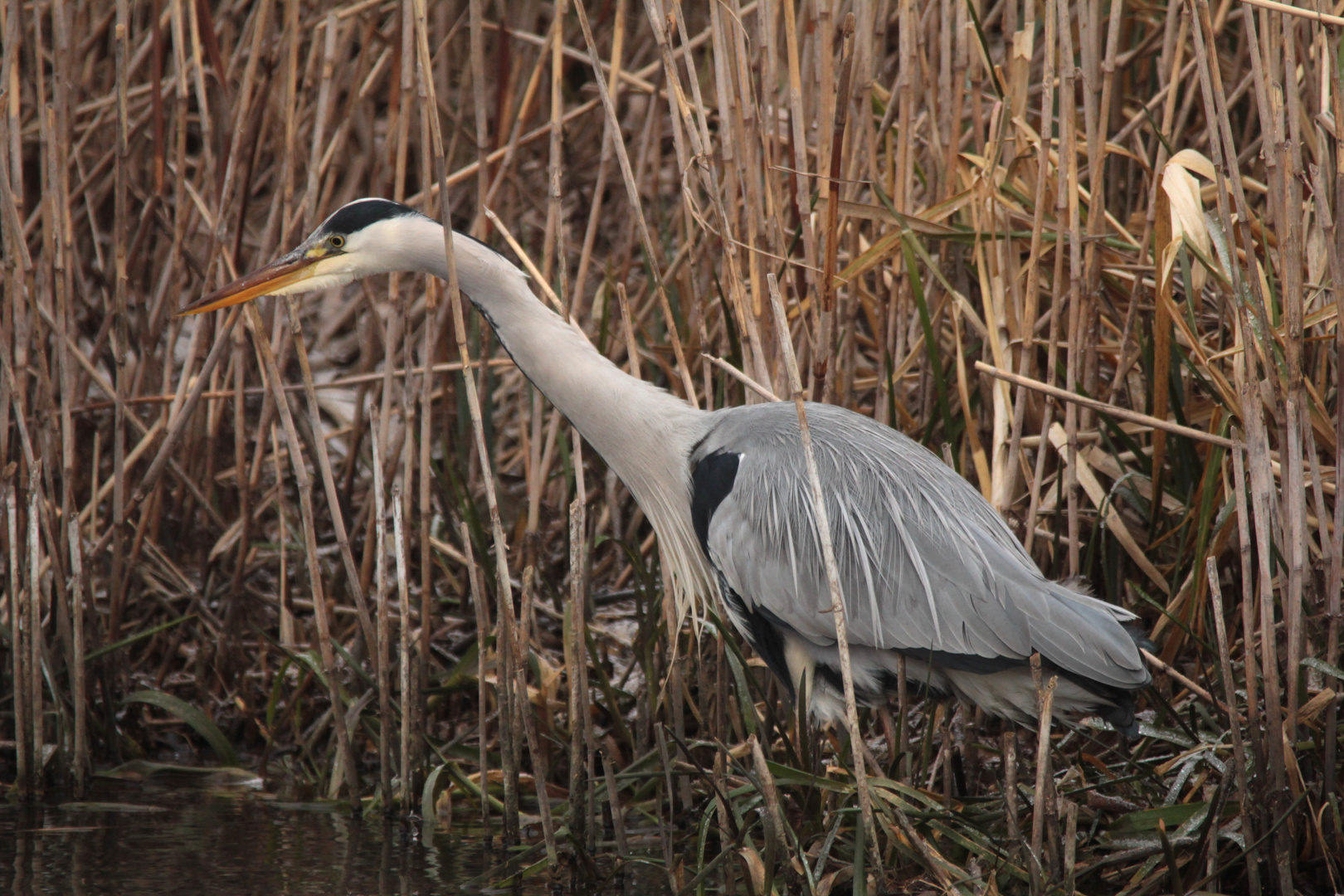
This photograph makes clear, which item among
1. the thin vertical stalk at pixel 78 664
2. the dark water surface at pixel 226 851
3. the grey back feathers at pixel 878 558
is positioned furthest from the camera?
the thin vertical stalk at pixel 78 664

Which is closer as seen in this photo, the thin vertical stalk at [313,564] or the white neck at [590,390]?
the white neck at [590,390]

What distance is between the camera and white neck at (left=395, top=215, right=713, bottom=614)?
2771mm

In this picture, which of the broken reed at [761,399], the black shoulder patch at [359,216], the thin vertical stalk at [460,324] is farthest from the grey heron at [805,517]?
the thin vertical stalk at [460,324]

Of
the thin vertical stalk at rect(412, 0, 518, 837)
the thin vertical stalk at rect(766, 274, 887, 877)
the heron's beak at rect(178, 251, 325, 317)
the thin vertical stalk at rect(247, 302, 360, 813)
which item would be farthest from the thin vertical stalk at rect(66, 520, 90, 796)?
the thin vertical stalk at rect(766, 274, 887, 877)

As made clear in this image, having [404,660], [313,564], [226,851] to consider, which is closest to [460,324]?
[404,660]

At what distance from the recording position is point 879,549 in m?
2.72

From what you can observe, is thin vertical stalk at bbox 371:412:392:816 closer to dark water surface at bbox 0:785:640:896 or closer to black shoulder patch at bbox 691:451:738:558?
dark water surface at bbox 0:785:640:896

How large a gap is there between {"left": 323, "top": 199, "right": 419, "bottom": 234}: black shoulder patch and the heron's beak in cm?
8

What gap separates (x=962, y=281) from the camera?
3.25 meters

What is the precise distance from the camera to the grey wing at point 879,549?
2.55 meters

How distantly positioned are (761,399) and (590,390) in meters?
0.42

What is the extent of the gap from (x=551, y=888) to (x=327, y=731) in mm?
1071

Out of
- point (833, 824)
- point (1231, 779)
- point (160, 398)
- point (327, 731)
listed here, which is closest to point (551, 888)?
point (833, 824)

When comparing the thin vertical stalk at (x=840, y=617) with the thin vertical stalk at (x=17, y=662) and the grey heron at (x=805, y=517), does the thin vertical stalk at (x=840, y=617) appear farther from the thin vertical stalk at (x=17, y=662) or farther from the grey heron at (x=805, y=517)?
the thin vertical stalk at (x=17, y=662)
